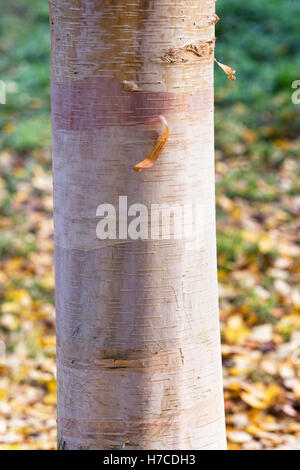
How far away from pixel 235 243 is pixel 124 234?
95.4 inches

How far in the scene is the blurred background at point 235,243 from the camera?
2.57 m

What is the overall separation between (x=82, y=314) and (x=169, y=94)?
1.70 ft

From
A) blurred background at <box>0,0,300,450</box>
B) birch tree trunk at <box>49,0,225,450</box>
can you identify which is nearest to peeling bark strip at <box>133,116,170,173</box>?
birch tree trunk at <box>49,0,225,450</box>

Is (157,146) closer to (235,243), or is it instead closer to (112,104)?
(112,104)

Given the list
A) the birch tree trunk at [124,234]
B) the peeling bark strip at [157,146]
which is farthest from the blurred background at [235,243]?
the peeling bark strip at [157,146]

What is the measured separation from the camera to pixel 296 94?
529 cm

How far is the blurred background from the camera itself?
101 inches

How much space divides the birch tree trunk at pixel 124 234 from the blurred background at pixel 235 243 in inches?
40.7

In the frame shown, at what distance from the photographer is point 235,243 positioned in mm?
3693

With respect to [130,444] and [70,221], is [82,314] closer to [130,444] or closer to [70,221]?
[70,221]

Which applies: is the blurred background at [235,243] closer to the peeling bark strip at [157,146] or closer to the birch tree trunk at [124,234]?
the birch tree trunk at [124,234]

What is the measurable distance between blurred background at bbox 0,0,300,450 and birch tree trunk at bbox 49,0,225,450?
3.39 feet

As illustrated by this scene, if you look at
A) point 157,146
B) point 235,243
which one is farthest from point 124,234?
point 235,243

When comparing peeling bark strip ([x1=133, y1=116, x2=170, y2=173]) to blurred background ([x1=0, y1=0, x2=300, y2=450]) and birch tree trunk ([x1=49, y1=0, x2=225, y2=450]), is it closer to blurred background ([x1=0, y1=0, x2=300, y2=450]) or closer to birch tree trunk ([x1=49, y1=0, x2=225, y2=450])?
birch tree trunk ([x1=49, y1=0, x2=225, y2=450])
